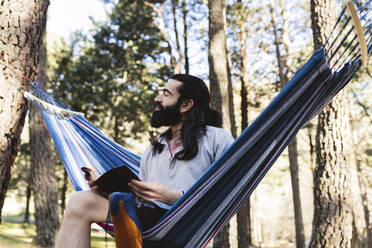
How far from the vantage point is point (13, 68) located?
69.8 inches

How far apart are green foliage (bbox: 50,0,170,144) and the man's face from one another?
636 centimetres

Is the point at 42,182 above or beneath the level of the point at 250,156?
beneath

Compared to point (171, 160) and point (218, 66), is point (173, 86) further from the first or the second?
point (218, 66)

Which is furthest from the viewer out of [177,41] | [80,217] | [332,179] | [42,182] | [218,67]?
[177,41]

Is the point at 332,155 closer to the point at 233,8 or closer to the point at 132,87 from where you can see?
the point at 233,8

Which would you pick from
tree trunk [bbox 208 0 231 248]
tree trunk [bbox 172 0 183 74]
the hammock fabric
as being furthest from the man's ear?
tree trunk [bbox 172 0 183 74]

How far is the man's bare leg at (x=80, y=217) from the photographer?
1119 mm

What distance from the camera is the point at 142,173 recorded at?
169cm

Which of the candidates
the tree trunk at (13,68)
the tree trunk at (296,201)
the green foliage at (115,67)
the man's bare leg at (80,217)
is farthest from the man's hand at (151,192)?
the green foliage at (115,67)

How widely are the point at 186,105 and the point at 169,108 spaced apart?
83mm

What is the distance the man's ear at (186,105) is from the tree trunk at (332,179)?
173 cm

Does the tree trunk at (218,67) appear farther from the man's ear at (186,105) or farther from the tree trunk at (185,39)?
the tree trunk at (185,39)

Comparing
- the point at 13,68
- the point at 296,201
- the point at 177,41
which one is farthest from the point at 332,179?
the point at 177,41

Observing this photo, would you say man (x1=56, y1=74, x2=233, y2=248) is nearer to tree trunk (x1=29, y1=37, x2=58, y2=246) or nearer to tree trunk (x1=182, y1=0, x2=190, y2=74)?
tree trunk (x1=29, y1=37, x2=58, y2=246)
